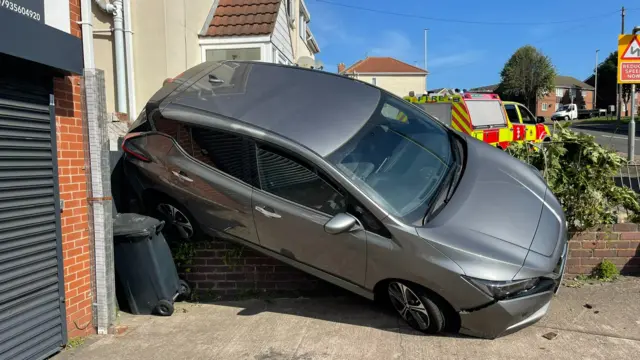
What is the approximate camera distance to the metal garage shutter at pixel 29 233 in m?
3.12

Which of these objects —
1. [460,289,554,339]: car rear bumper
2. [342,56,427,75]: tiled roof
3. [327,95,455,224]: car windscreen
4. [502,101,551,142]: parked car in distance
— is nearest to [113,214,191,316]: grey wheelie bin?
[327,95,455,224]: car windscreen

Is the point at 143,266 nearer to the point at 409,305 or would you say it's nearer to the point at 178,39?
the point at 409,305

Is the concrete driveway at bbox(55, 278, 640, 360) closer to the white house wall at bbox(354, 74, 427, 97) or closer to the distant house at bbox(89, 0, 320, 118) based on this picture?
the distant house at bbox(89, 0, 320, 118)

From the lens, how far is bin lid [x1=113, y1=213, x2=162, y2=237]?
4.12 meters

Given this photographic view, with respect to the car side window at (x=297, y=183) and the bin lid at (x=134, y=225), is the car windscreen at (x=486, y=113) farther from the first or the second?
the bin lid at (x=134, y=225)

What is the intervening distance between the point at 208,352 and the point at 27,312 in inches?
50.1

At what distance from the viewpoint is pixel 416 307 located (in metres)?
3.58

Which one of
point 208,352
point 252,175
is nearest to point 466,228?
point 252,175

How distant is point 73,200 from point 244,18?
675 centimetres

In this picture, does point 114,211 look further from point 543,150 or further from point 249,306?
point 543,150

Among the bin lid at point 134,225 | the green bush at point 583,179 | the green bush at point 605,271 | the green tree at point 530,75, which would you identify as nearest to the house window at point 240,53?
the bin lid at point 134,225

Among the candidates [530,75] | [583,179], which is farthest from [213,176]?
[530,75]

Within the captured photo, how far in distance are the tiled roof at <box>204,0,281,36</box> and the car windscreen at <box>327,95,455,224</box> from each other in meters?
5.54

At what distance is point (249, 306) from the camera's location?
448cm
